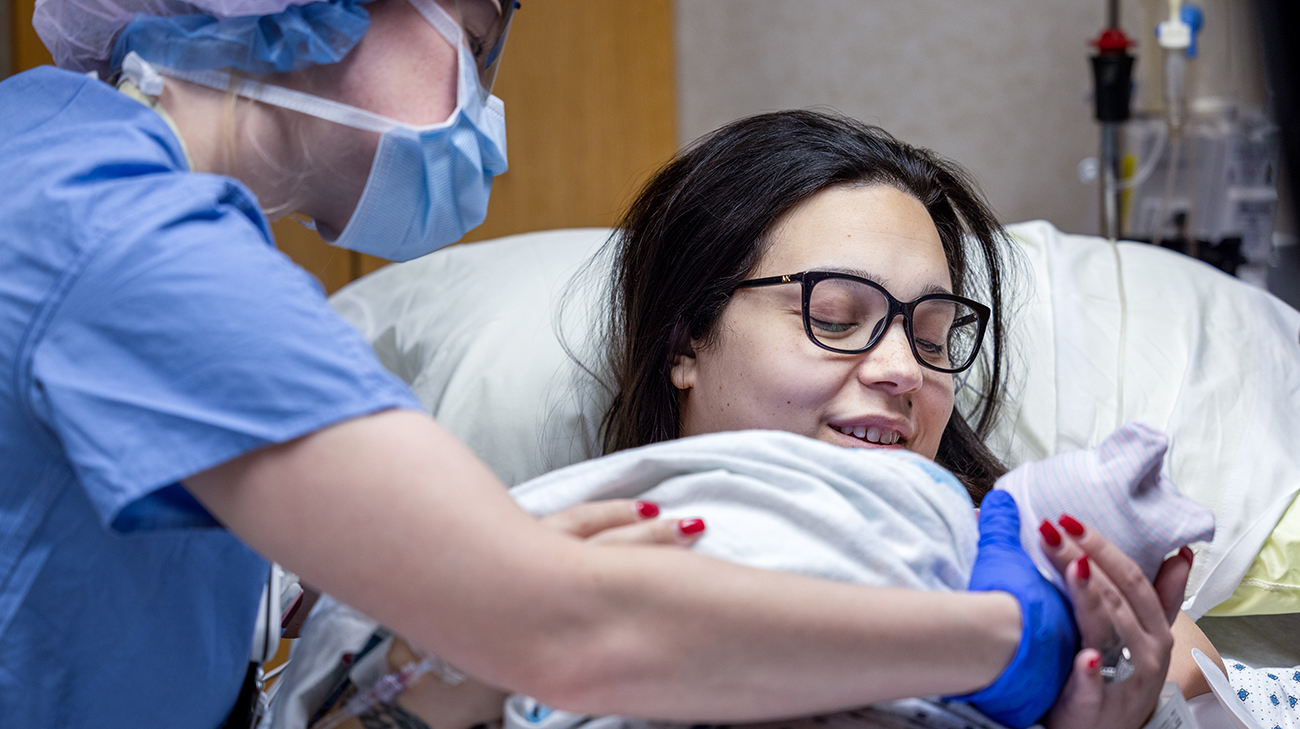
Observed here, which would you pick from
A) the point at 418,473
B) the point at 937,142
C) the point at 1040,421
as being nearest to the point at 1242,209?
the point at 937,142

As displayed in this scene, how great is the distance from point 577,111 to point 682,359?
1.69 metres

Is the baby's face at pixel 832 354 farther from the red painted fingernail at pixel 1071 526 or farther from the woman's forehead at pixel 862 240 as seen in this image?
the red painted fingernail at pixel 1071 526

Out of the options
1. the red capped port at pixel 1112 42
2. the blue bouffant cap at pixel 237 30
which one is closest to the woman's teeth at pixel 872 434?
the blue bouffant cap at pixel 237 30

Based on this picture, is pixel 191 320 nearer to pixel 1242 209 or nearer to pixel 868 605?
pixel 868 605

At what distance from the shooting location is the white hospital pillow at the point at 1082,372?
1483 mm

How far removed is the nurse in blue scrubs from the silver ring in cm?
3

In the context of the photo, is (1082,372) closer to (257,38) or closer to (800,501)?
(800,501)

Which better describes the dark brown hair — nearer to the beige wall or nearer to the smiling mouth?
the smiling mouth

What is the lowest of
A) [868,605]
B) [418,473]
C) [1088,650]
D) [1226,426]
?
[1226,426]

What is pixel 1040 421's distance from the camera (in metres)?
1.63

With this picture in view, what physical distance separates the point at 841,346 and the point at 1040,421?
619 millimetres

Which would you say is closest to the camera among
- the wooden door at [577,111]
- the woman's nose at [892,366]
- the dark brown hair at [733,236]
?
the woman's nose at [892,366]

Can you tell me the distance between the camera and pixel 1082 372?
1.66 m

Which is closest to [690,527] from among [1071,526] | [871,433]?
[1071,526]
